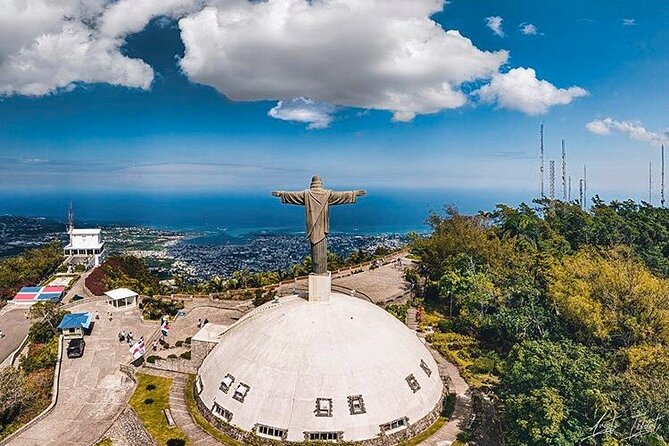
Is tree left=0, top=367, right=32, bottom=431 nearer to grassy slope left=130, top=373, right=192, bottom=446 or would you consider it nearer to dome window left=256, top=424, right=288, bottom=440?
grassy slope left=130, top=373, right=192, bottom=446

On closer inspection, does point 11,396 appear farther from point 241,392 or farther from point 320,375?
point 320,375

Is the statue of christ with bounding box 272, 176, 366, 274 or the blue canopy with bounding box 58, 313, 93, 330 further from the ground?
the statue of christ with bounding box 272, 176, 366, 274

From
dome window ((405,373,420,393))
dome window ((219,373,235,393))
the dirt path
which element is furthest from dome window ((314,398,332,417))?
the dirt path

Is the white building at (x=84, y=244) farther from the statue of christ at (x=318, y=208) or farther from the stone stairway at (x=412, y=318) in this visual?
the statue of christ at (x=318, y=208)

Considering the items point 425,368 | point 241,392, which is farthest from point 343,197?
point 241,392

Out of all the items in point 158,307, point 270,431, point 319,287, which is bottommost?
point 270,431

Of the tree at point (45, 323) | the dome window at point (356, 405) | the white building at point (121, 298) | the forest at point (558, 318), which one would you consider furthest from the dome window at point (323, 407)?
the white building at point (121, 298)
